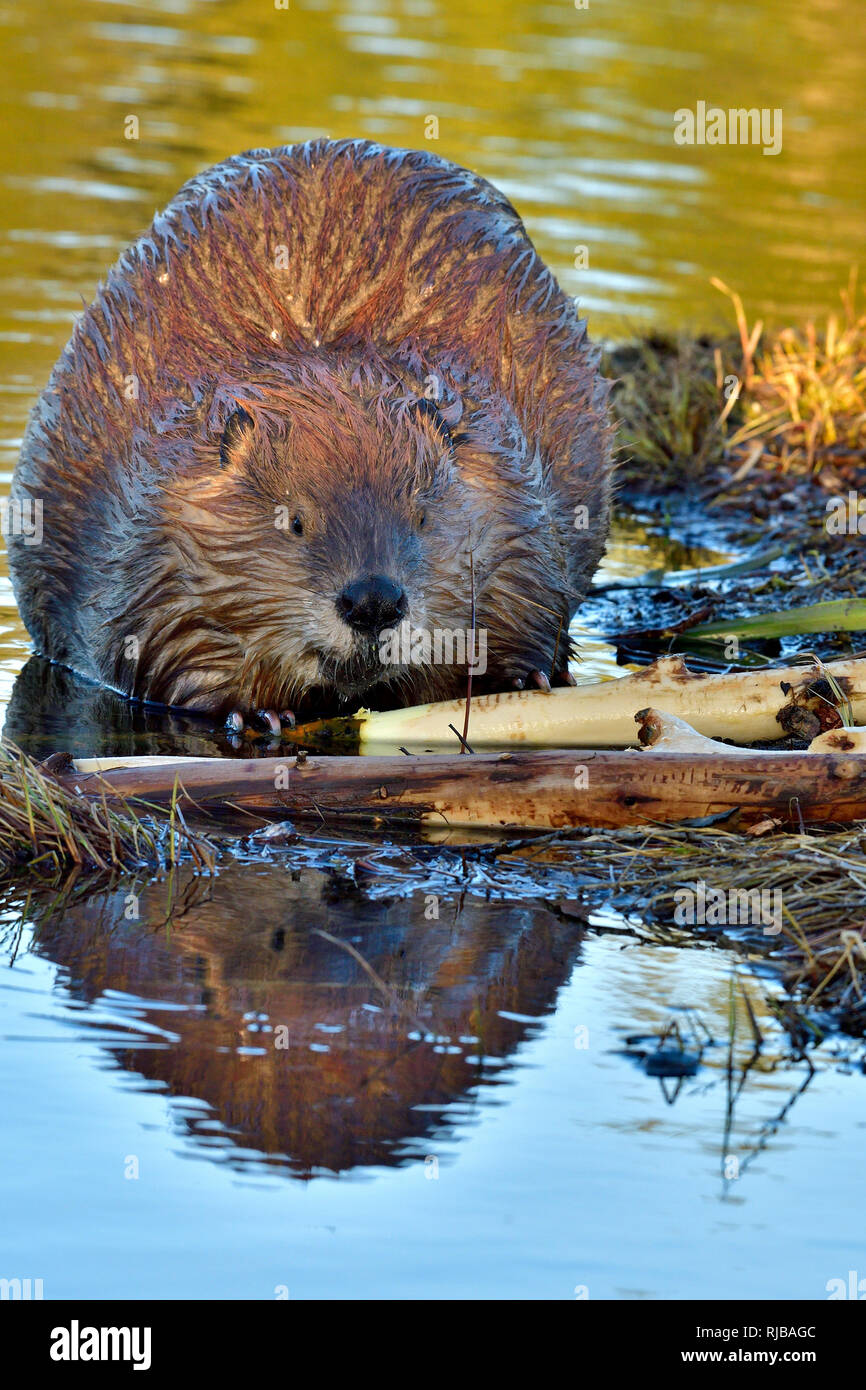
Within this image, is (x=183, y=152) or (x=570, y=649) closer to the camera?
(x=570, y=649)

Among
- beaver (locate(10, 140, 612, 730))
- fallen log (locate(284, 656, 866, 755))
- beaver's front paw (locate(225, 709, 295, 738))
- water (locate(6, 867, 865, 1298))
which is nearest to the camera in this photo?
water (locate(6, 867, 865, 1298))

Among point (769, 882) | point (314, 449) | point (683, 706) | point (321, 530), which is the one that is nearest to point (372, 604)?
point (321, 530)

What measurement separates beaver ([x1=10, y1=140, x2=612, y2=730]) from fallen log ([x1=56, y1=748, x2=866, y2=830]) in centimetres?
54

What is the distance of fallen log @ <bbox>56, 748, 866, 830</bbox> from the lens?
4.05 meters

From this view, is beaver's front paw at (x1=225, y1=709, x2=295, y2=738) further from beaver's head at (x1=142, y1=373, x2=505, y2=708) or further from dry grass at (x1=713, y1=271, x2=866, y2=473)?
dry grass at (x1=713, y1=271, x2=866, y2=473)

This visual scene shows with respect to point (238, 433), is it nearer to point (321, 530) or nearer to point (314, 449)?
point (314, 449)

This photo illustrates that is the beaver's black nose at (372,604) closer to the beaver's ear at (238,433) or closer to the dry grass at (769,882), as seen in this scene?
the beaver's ear at (238,433)

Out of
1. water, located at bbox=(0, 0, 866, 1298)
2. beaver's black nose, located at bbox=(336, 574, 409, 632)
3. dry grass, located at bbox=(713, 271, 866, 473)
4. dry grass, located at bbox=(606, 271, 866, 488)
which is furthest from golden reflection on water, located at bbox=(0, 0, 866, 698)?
water, located at bbox=(0, 0, 866, 1298)

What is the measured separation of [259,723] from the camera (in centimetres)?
509
